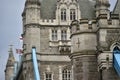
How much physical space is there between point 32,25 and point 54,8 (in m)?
4.63

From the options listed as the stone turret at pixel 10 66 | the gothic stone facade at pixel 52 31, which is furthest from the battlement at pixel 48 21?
the stone turret at pixel 10 66

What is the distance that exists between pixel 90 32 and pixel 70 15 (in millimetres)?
31807

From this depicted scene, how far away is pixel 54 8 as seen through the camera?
70000mm

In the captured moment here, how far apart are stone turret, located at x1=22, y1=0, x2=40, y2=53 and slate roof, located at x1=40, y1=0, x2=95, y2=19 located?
4.30 feet

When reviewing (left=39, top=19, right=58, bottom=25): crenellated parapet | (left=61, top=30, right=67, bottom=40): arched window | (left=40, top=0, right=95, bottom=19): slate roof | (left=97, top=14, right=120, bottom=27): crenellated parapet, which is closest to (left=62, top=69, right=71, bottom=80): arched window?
(left=61, top=30, right=67, bottom=40): arched window

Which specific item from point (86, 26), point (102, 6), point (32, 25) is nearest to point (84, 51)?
point (86, 26)

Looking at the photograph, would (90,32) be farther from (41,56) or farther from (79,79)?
(41,56)

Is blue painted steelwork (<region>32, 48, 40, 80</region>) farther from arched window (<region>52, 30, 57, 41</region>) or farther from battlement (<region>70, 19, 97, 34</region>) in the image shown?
battlement (<region>70, 19, 97, 34</region>)

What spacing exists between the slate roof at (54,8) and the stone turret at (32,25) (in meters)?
1.31

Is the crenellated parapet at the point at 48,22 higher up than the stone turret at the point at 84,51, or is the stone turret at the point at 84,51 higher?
the crenellated parapet at the point at 48,22

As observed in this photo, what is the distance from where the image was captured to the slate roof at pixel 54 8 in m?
68.9

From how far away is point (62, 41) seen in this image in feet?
222

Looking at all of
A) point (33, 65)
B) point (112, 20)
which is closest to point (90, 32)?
point (112, 20)

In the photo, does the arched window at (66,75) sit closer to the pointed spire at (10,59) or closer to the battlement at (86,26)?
the battlement at (86,26)
